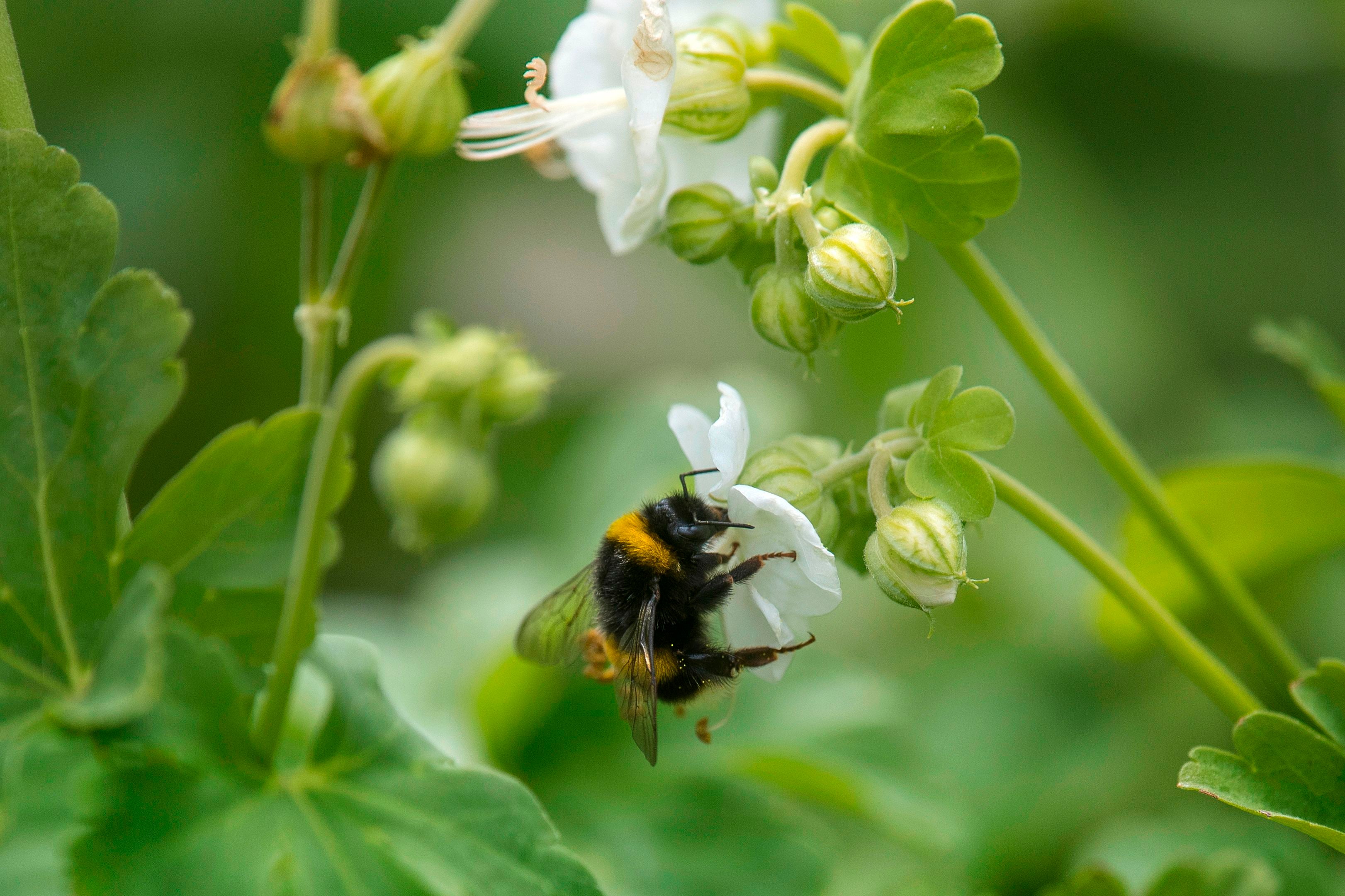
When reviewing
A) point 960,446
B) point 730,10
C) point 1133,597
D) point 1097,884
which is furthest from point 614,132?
point 1097,884

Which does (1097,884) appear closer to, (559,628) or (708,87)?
(559,628)

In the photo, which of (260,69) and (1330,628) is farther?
(260,69)

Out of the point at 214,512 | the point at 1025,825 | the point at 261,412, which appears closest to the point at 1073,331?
the point at 1025,825

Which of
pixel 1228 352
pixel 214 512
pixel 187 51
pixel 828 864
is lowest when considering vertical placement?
pixel 1228 352


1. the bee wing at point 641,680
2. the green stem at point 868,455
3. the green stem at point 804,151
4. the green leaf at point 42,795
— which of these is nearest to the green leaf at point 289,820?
the green leaf at point 42,795

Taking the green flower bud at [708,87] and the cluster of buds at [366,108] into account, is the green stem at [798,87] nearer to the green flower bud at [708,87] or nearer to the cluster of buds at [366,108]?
the green flower bud at [708,87]

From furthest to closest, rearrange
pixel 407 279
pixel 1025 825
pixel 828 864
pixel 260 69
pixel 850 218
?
1. pixel 407 279
2. pixel 260 69
3. pixel 1025 825
4. pixel 828 864
5. pixel 850 218

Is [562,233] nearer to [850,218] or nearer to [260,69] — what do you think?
[260,69]
